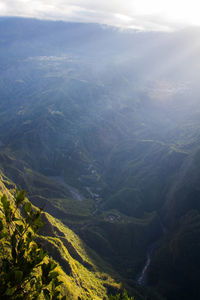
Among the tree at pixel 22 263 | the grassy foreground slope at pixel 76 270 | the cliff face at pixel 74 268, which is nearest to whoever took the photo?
the tree at pixel 22 263

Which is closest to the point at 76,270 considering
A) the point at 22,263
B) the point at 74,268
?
the point at 74,268

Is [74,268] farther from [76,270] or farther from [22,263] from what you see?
[22,263]

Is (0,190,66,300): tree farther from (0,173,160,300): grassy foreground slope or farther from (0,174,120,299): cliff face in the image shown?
(0,173,160,300): grassy foreground slope

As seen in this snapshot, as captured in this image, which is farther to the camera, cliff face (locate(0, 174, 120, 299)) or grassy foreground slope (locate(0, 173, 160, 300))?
grassy foreground slope (locate(0, 173, 160, 300))

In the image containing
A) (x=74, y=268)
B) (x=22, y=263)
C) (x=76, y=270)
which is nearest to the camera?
(x=22, y=263)

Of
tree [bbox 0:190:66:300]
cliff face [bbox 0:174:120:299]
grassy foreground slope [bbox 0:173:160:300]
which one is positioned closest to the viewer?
tree [bbox 0:190:66:300]

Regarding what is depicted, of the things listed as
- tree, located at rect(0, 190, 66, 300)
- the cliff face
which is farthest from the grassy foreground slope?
tree, located at rect(0, 190, 66, 300)

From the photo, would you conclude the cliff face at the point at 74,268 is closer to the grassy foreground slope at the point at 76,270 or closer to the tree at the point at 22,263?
the grassy foreground slope at the point at 76,270

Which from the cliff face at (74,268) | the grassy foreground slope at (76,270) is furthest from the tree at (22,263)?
the grassy foreground slope at (76,270)

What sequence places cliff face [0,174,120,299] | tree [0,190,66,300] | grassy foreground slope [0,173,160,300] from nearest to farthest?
tree [0,190,66,300] < cliff face [0,174,120,299] < grassy foreground slope [0,173,160,300]

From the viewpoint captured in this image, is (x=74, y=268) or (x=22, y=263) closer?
(x=22, y=263)

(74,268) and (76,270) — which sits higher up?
(74,268)

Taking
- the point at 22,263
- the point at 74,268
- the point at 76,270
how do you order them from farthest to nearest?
the point at 76,270
the point at 74,268
the point at 22,263
